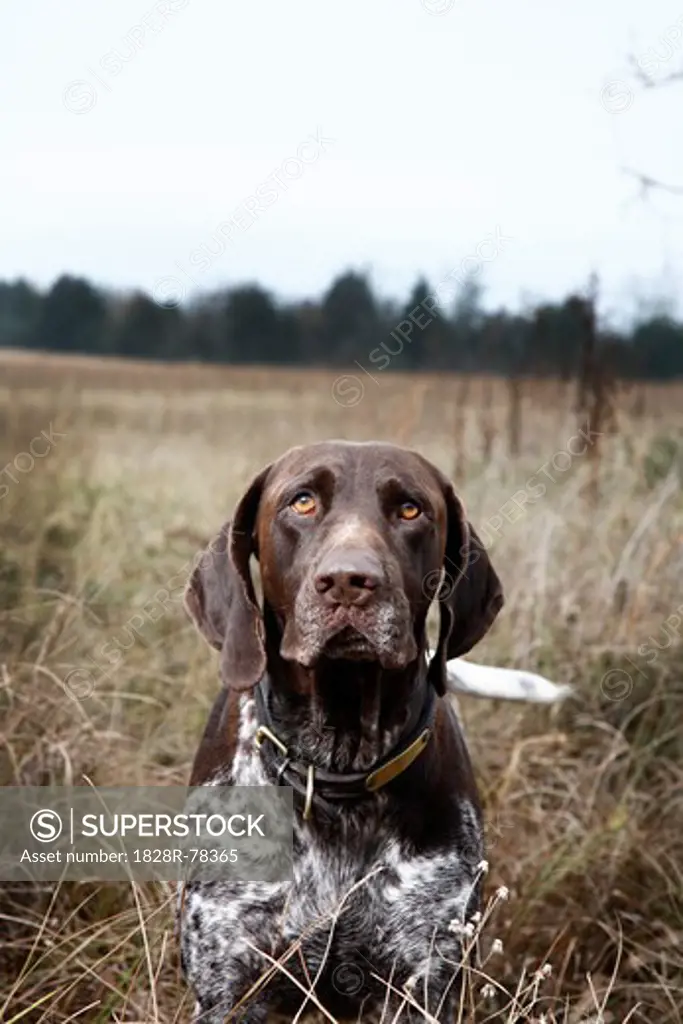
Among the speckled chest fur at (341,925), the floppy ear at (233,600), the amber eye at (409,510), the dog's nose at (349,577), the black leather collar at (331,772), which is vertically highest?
the amber eye at (409,510)

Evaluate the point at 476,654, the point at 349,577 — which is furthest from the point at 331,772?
the point at 476,654

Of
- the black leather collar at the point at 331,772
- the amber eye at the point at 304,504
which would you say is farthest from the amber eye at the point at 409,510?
the black leather collar at the point at 331,772

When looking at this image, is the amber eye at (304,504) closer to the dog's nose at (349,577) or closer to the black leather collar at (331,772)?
the dog's nose at (349,577)

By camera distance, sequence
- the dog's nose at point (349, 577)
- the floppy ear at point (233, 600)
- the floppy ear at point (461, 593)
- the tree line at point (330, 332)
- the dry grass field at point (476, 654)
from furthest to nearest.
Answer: the tree line at point (330, 332) → the dry grass field at point (476, 654) → the floppy ear at point (461, 593) → the floppy ear at point (233, 600) → the dog's nose at point (349, 577)

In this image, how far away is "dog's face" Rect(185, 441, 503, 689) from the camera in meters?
2.95

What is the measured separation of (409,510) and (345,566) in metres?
0.39

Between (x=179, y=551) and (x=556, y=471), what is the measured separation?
209cm

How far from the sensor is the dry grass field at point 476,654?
3.93 meters

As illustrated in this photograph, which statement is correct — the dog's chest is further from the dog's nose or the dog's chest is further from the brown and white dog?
the dog's nose

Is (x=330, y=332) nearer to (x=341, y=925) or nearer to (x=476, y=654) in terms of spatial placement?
(x=476, y=654)

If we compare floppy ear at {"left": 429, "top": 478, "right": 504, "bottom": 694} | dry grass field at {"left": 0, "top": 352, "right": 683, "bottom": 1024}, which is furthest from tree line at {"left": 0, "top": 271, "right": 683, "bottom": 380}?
floppy ear at {"left": 429, "top": 478, "right": 504, "bottom": 694}

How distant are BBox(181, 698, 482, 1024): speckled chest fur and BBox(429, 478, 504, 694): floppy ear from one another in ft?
1.42

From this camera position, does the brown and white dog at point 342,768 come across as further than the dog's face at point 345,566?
Yes

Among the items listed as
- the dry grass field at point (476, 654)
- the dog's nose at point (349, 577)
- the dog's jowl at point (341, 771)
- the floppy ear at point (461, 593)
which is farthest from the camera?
the dry grass field at point (476, 654)
